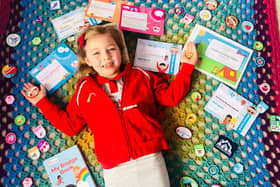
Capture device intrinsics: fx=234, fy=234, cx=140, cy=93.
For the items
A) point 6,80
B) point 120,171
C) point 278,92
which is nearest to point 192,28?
point 278,92

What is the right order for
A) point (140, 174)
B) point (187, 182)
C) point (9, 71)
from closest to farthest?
point (140, 174)
point (187, 182)
point (9, 71)

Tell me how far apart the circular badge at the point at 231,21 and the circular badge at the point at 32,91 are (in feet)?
3.07

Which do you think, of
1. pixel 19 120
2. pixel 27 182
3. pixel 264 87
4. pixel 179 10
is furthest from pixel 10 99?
pixel 264 87

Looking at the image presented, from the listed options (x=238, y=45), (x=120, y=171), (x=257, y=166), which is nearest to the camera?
(x=120, y=171)

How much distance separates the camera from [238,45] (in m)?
1.10

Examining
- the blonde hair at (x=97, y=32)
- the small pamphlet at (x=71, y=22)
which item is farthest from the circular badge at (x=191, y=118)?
the small pamphlet at (x=71, y=22)

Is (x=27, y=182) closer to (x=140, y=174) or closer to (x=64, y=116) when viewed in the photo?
(x=64, y=116)

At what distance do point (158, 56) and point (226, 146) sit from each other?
497 millimetres

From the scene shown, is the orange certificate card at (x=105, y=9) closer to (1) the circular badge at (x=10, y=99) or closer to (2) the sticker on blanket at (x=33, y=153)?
(1) the circular badge at (x=10, y=99)

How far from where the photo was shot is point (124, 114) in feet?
2.92

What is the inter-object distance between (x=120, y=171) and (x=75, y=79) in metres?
0.47

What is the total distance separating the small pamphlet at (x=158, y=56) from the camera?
1.08 meters

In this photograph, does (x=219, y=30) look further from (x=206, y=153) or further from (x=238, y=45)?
(x=206, y=153)

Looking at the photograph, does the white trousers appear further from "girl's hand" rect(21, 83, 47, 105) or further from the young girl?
"girl's hand" rect(21, 83, 47, 105)
